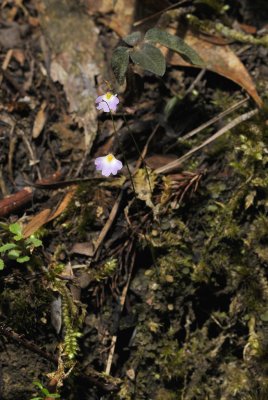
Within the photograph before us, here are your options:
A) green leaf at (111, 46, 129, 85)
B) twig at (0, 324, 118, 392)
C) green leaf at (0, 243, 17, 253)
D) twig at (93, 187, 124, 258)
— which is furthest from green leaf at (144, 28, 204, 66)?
twig at (0, 324, 118, 392)

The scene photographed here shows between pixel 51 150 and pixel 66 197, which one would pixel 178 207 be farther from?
pixel 51 150

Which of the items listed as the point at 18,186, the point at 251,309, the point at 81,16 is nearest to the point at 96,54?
the point at 81,16

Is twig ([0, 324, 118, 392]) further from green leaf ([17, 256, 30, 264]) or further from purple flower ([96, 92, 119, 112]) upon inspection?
purple flower ([96, 92, 119, 112])

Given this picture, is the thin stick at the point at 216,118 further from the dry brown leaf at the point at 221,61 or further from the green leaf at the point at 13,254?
the green leaf at the point at 13,254

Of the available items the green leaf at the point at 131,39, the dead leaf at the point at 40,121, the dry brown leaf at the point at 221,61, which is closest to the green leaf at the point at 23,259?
the dead leaf at the point at 40,121

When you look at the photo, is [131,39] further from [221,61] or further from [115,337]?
[115,337]
